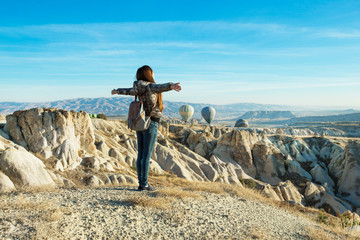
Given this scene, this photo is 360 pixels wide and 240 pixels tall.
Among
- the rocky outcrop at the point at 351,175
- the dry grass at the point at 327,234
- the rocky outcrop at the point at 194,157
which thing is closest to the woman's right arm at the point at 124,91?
the rocky outcrop at the point at 194,157

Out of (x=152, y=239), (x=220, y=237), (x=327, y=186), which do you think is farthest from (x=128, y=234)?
(x=327, y=186)

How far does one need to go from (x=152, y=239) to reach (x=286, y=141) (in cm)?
5923

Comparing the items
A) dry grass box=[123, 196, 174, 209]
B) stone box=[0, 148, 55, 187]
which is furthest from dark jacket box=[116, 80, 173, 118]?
stone box=[0, 148, 55, 187]

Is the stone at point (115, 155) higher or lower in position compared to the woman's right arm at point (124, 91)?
lower

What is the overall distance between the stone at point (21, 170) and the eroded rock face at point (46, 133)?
6.95 metres

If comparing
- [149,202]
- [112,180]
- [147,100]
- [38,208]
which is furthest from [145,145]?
Answer: [112,180]

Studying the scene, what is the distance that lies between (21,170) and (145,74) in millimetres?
4303

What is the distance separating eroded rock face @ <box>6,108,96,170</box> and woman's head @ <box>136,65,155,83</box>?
995cm

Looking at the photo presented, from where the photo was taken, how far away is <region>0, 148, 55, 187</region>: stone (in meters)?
7.19

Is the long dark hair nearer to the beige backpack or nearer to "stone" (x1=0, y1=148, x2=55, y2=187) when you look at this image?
the beige backpack

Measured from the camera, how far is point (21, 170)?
7375 millimetres

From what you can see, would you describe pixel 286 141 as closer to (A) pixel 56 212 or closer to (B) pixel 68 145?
(B) pixel 68 145

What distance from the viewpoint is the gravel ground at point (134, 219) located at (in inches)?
180

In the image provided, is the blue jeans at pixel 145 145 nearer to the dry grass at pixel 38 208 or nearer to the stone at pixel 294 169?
the dry grass at pixel 38 208
